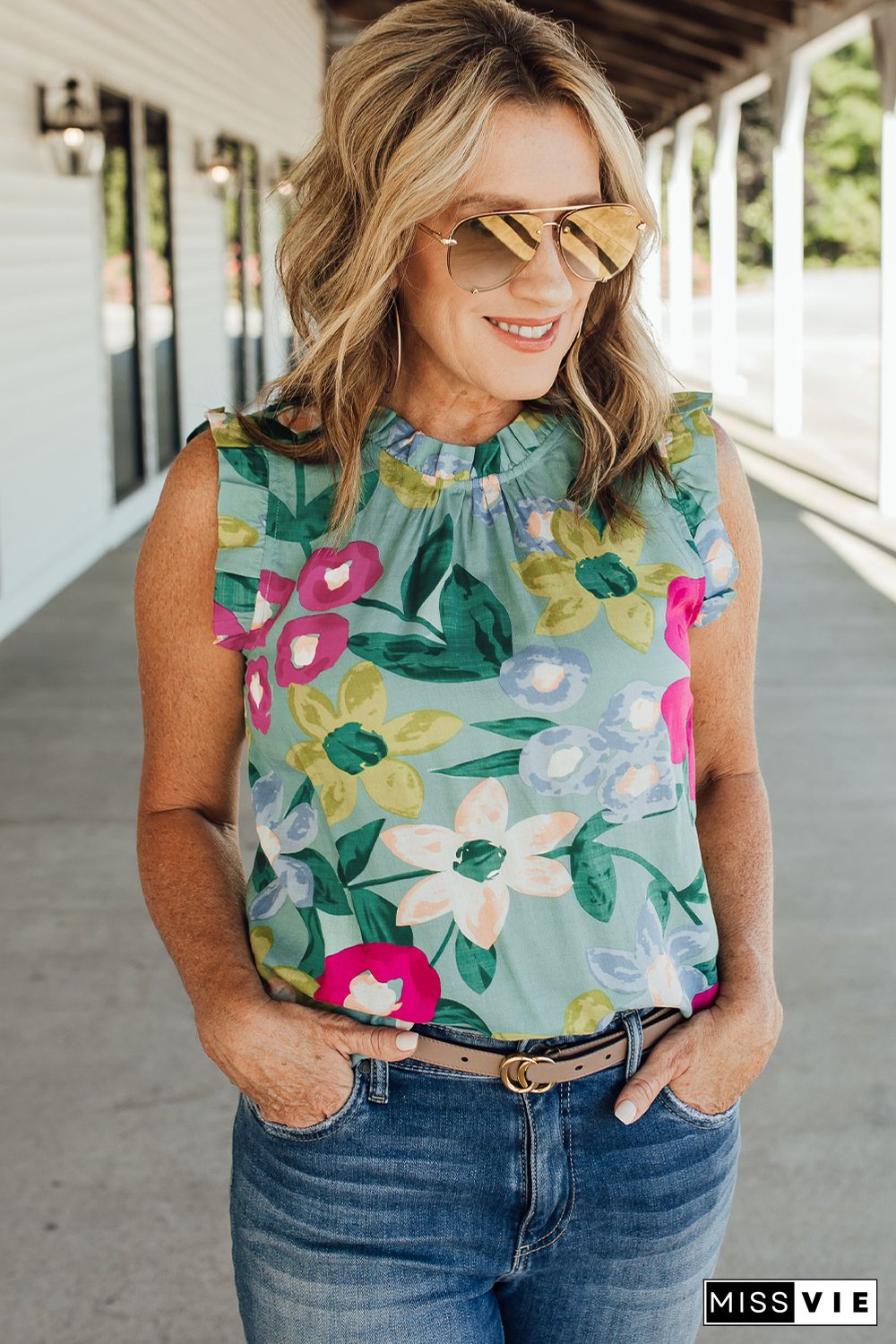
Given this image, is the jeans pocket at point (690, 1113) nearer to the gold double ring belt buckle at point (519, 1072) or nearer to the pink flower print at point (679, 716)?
the gold double ring belt buckle at point (519, 1072)

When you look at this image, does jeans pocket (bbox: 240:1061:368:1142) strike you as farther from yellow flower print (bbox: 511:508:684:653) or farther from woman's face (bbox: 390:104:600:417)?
woman's face (bbox: 390:104:600:417)

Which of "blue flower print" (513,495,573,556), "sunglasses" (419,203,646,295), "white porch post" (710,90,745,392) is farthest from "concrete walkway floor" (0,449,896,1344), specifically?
"white porch post" (710,90,745,392)

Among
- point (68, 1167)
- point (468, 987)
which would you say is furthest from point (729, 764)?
point (68, 1167)

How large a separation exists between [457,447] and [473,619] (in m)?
0.21

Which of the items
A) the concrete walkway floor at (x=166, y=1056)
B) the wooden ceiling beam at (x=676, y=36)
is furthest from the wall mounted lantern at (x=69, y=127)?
the wooden ceiling beam at (x=676, y=36)

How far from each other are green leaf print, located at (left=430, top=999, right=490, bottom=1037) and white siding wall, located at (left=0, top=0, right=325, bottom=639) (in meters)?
3.89

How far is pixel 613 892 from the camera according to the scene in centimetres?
140

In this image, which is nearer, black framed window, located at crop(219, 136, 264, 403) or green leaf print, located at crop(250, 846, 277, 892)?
green leaf print, located at crop(250, 846, 277, 892)

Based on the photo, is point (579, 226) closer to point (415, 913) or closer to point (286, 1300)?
point (415, 913)

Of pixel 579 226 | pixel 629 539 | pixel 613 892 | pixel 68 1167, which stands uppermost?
pixel 579 226

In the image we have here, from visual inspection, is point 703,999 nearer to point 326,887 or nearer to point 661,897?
point 661,897

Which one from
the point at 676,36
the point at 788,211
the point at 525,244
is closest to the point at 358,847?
the point at 525,244

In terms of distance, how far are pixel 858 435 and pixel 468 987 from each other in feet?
49.0

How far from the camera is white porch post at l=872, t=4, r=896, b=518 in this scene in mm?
9797
